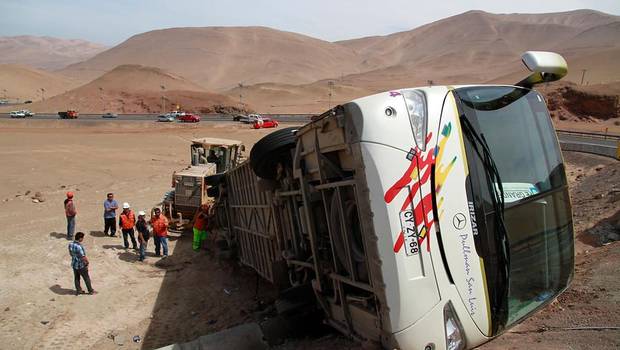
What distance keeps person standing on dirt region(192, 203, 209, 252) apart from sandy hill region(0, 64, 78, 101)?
104454mm

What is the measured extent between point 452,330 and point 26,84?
127834 millimetres

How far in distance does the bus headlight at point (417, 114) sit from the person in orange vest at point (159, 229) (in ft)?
28.6

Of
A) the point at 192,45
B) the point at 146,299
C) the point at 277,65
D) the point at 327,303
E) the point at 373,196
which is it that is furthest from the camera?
the point at 192,45

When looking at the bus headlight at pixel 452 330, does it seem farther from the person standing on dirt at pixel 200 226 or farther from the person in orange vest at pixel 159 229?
the person in orange vest at pixel 159 229

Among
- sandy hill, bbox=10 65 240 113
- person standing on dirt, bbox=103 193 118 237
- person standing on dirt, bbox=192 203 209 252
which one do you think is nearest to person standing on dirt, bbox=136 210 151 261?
person standing on dirt, bbox=192 203 209 252

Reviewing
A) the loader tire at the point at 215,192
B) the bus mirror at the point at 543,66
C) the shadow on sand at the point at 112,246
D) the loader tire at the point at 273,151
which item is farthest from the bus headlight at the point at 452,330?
the shadow on sand at the point at 112,246

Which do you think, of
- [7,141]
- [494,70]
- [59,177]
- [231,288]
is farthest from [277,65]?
[231,288]

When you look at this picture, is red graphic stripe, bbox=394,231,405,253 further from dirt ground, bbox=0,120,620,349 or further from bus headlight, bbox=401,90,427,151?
dirt ground, bbox=0,120,620,349

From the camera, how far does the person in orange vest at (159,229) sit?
11.3 metres

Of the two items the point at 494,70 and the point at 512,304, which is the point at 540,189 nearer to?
the point at 512,304

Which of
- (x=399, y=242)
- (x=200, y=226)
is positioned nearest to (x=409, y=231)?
(x=399, y=242)

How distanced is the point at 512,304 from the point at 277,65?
18035 centimetres

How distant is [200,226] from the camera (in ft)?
38.8

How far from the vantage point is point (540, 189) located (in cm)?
436
